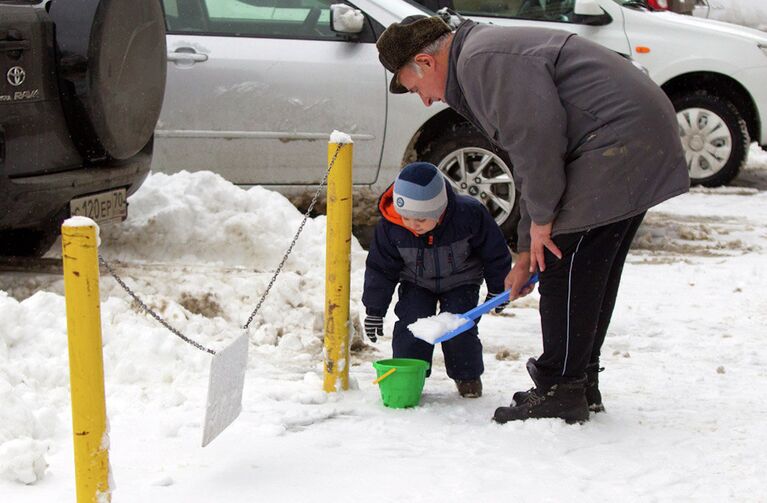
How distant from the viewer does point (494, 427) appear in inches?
149

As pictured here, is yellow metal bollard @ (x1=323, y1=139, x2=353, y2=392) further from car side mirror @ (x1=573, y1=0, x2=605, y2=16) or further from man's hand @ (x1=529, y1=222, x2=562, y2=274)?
car side mirror @ (x1=573, y1=0, x2=605, y2=16)

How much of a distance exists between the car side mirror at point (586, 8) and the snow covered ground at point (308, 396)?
267 cm

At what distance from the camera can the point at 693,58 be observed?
8.57m

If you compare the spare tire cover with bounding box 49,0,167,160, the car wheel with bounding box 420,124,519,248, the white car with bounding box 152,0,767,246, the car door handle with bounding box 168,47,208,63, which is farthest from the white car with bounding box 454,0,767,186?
the spare tire cover with bounding box 49,0,167,160

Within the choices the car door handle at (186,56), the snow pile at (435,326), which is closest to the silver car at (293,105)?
the car door handle at (186,56)

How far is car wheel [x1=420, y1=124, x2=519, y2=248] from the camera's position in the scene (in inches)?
274

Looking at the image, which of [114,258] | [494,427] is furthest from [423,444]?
[114,258]

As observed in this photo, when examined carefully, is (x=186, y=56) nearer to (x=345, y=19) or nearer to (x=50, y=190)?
(x=345, y=19)

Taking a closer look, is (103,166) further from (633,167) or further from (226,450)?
(633,167)

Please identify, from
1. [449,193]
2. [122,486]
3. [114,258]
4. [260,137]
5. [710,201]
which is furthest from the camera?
[710,201]

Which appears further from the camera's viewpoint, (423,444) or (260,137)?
(260,137)

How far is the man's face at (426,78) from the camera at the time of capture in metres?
3.47

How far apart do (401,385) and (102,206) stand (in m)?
1.89

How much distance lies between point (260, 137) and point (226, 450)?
3653mm
